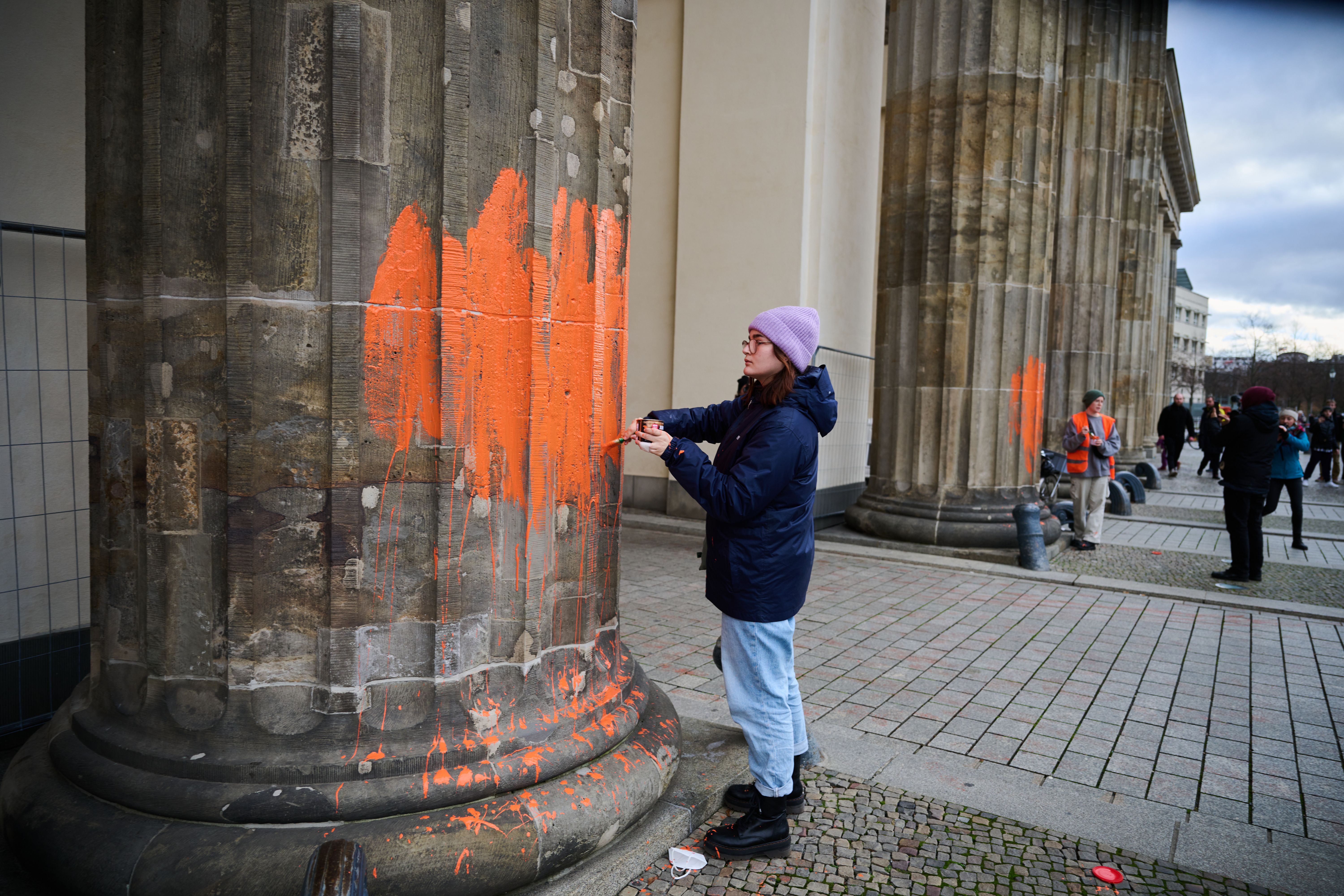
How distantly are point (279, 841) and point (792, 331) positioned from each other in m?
2.23

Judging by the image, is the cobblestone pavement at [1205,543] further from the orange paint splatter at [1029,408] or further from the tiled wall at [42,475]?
the tiled wall at [42,475]

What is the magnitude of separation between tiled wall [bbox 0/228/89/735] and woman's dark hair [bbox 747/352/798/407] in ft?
10.1

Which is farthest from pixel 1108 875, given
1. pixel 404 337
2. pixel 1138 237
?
pixel 1138 237

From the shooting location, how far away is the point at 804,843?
10.8 ft

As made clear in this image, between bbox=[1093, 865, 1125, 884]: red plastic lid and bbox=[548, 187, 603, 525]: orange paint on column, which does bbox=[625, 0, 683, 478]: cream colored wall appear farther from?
bbox=[1093, 865, 1125, 884]: red plastic lid

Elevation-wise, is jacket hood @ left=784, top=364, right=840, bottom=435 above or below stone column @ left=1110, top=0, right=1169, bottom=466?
below

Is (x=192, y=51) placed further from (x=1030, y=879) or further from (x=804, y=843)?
(x=1030, y=879)

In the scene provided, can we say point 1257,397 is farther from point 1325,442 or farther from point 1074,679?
point 1325,442

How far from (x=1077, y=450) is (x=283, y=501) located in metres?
9.77

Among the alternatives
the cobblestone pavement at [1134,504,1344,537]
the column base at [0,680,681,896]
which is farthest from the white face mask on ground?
the cobblestone pavement at [1134,504,1344,537]

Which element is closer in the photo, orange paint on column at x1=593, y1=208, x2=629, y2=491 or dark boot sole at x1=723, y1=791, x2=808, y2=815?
orange paint on column at x1=593, y1=208, x2=629, y2=491

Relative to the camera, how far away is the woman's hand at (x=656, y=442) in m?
2.94

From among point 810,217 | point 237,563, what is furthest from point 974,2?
point 237,563

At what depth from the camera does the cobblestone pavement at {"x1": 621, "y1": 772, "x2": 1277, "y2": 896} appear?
3008 mm
